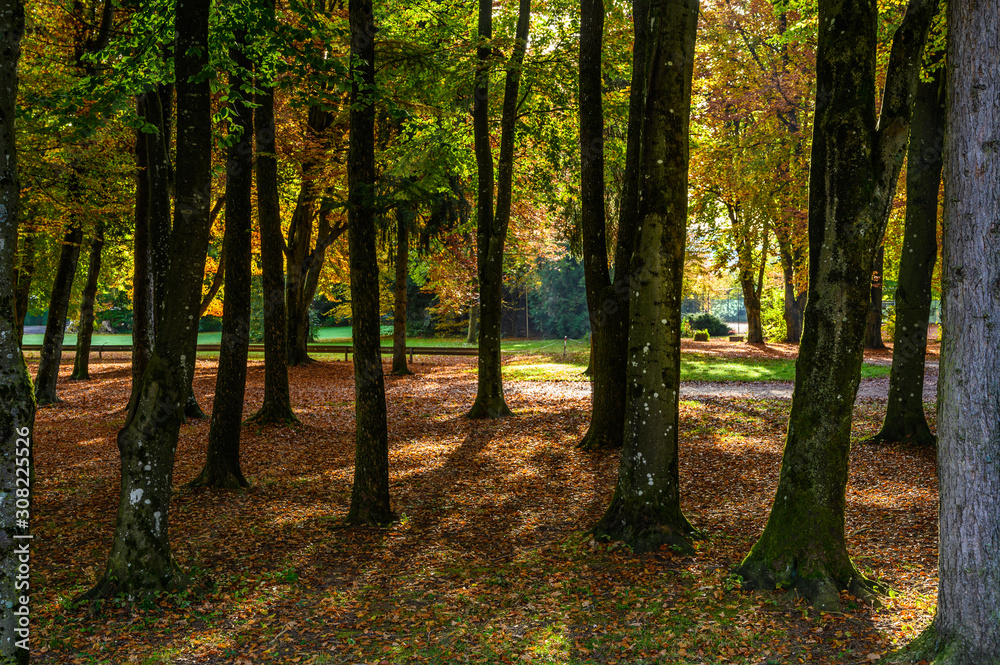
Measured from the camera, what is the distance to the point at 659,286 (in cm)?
598

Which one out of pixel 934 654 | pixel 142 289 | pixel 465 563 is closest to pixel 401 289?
pixel 142 289

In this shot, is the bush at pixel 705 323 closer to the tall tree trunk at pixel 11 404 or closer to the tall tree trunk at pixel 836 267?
the tall tree trunk at pixel 836 267

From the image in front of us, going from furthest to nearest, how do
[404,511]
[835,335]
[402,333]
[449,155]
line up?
[402,333] → [449,155] → [404,511] → [835,335]

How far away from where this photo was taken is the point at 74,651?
433cm

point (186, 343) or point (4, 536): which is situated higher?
point (186, 343)

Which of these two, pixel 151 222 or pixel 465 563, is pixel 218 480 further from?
pixel 151 222

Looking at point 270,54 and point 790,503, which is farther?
point 270,54

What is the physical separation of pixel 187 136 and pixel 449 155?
9189 mm

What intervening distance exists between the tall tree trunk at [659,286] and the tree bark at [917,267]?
17.0 ft

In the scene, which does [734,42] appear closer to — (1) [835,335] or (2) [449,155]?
(2) [449,155]

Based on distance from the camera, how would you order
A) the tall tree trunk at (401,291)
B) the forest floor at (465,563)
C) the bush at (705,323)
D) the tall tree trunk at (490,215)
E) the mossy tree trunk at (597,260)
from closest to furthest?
the forest floor at (465,563) → the mossy tree trunk at (597,260) → the tall tree trunk at (490,215) → the tall tree trunk at (401,291) → the bush at (705,323)

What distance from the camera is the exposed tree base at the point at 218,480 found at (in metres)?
8.23

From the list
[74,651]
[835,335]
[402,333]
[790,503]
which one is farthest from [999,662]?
[402,333]

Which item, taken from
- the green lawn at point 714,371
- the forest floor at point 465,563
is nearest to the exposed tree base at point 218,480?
the forest floor at point 465,563
